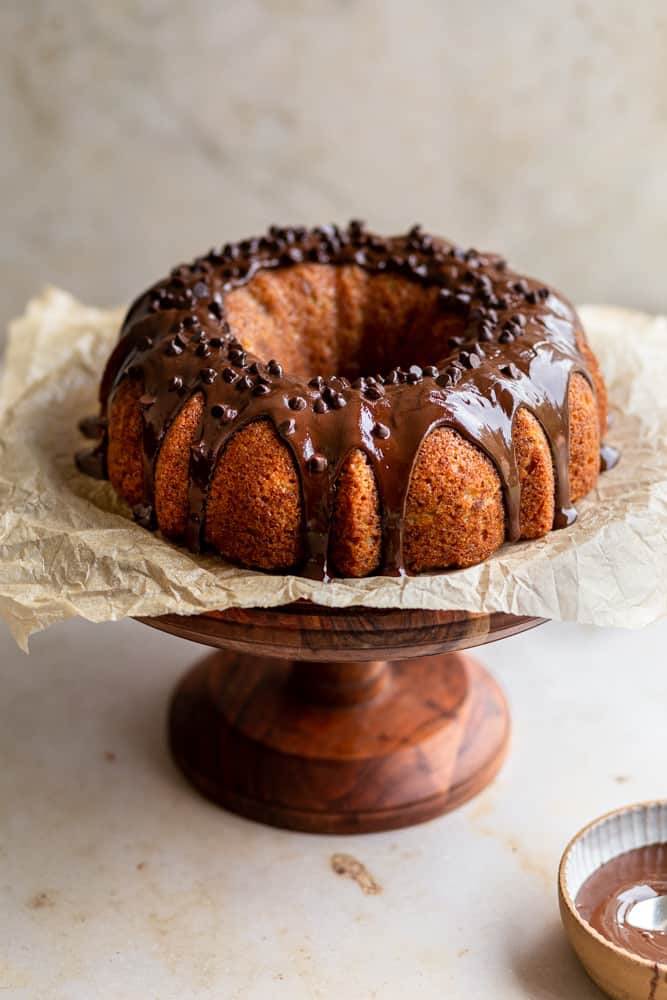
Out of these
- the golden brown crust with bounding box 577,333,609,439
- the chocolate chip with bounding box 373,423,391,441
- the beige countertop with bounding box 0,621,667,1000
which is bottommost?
the beige countertop with bounding box 0,621,667,1000

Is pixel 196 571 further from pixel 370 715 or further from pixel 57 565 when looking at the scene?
pixel 370 715

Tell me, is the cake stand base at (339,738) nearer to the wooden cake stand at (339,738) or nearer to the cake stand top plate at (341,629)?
the wooden cake stand at (339,738)

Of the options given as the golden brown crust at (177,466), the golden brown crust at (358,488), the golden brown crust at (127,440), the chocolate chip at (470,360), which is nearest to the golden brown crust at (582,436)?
the golden brown crust at (358,488)

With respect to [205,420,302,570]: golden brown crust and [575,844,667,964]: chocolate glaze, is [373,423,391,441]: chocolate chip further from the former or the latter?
[575,844,667,964]: chocolate glaze

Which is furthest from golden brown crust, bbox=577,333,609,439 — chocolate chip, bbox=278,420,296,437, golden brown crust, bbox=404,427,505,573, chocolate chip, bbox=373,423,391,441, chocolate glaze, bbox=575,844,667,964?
chocolate glaze, bbox=575,844,667,964

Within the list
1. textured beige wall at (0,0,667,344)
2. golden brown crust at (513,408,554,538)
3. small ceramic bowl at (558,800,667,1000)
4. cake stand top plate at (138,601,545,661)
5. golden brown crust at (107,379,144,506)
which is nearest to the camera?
small ceramic bowl at (558,800,667,1000)

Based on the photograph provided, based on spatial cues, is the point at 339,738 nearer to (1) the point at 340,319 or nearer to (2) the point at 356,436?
(2) the point at 356,436

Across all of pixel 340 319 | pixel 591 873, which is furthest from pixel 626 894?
pixel 340 319
